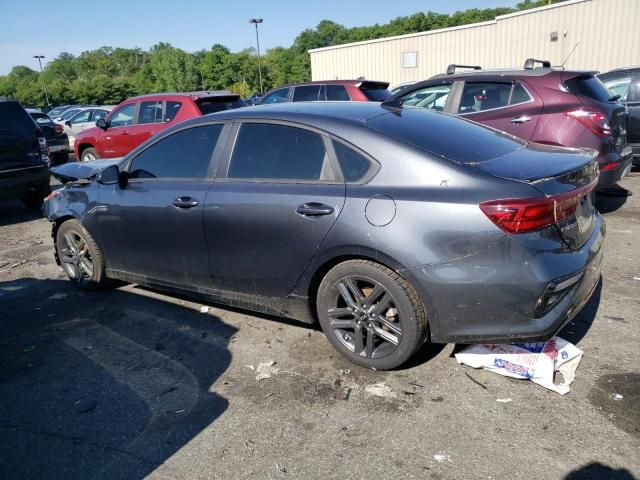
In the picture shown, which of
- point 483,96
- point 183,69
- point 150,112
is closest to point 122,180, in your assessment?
point 483,96

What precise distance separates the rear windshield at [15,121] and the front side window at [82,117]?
988 centimetres

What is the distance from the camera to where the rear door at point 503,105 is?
20.2 feet

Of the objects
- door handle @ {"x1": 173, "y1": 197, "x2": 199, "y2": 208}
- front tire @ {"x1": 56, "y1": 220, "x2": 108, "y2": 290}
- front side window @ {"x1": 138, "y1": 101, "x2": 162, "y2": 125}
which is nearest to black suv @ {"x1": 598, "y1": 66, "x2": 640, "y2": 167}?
door handle @ {"x1": 173, "y1": 197, "x2": 199, "y2": 208}

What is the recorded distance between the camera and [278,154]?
3.59 meters

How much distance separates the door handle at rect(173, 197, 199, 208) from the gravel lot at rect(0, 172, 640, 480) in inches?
38.1

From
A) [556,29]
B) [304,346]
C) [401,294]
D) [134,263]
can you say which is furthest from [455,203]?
[556,29]

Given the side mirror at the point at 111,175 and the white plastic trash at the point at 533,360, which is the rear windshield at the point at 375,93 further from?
the white plastic trash at the point at 533,360

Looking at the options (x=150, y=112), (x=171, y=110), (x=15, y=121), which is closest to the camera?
(x=15, y=121)

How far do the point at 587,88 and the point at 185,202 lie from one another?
16.5ft

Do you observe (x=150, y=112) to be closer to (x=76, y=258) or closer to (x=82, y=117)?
(x=76, y=258)

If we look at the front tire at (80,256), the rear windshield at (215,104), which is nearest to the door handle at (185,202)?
the front tire at (80,256)

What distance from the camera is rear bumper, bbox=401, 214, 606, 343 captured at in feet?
8.97

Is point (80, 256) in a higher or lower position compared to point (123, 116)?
lower

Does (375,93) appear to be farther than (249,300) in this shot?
Yes
